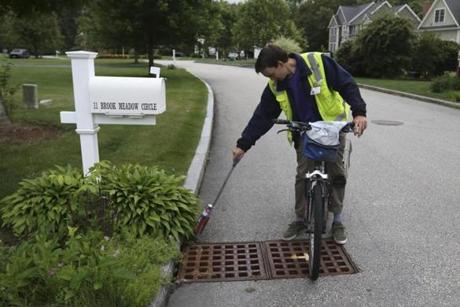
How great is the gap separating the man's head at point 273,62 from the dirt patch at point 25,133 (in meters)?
5.05

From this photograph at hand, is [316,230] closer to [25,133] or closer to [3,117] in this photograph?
[25,133]

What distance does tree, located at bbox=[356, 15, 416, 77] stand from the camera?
94.2ft

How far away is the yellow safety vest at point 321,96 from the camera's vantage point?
3.87m

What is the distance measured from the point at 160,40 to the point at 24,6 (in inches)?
600

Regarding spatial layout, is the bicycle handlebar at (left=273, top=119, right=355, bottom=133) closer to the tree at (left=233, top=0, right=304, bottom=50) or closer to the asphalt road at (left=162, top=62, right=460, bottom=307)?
the asphalt road at (left=162, top=62, right=460, bottom=307)

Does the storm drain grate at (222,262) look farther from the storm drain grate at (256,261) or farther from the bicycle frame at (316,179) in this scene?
the bicycle frame at (316,179)

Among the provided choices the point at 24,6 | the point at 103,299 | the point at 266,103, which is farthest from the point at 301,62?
the point at 24,6

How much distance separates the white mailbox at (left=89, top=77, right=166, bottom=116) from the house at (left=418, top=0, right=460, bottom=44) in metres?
47.6

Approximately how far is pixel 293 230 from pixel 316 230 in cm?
86

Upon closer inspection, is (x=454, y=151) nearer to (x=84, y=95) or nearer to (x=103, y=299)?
(x=84, y=95)

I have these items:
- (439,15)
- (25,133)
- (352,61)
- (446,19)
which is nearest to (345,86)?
(25,133)

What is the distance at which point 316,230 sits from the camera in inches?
141

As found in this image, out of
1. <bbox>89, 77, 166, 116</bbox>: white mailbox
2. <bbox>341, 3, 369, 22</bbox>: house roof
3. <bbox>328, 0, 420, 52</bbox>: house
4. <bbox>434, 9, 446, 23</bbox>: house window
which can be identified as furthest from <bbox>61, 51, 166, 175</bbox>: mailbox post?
<bbox>341, 3, 369, 22</bbox>: house roof

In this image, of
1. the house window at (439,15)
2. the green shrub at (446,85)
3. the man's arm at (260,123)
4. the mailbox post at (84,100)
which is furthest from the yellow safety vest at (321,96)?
the house window at (439,15)
